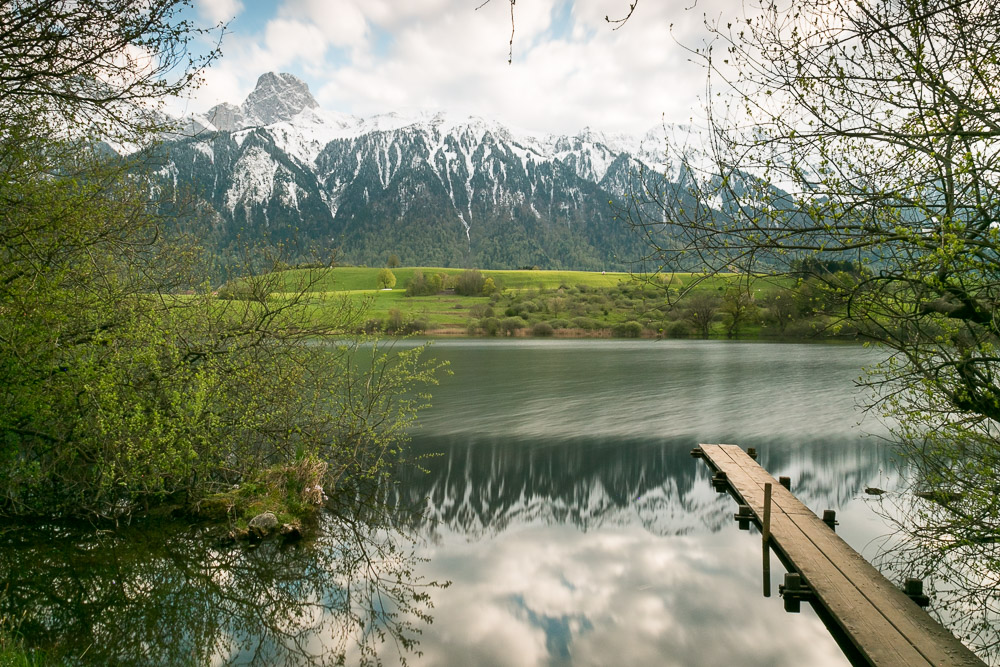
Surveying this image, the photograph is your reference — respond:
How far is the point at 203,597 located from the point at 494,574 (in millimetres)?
5123

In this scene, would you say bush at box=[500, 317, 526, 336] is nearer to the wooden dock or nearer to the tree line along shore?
the tree line along shore

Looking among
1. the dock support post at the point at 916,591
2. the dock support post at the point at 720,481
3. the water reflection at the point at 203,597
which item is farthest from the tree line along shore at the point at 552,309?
the dock support post at the point at 916,591

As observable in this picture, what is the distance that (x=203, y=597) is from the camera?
36.2 feet

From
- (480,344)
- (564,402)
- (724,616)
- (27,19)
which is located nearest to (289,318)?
(27,19)

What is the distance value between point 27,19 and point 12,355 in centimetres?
613

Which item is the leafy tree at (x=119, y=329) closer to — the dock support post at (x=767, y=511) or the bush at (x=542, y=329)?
the dock support post at (x=767, y=511)

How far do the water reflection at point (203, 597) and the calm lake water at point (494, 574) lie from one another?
0.13ft

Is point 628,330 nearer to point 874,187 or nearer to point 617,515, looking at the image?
point 617,515

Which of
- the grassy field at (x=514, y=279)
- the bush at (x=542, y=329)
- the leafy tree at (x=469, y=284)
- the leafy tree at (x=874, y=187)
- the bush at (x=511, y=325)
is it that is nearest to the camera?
the leafy tree at (x=874, y=187)

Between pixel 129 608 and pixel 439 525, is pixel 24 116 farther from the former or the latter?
pixel 439 525

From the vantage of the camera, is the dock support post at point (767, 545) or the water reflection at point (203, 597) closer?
the water reflection at point (203, 597)

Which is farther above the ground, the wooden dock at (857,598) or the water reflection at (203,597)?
the wooden dock at (857,598)

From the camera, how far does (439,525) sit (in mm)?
15531

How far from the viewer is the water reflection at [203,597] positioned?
31.3ft
